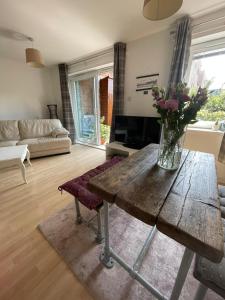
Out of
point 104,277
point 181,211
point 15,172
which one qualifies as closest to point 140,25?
point 181,211

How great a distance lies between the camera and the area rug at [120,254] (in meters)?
0.95

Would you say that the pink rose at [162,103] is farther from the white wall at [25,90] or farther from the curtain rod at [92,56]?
the white wall at [25,90]

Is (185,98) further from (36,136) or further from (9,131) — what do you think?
(9,131)

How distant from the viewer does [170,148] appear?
3.20 ft

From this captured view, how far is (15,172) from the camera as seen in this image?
260 centimetres

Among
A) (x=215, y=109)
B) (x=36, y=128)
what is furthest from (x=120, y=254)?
(x=36, y=128)

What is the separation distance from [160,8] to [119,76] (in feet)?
5.64

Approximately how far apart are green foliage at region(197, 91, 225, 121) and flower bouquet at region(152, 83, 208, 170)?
1.49 m

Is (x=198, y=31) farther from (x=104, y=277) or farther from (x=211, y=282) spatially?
(x=104, y=277)

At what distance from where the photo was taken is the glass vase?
37.2 inches

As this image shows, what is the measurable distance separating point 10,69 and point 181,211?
16.2 feet

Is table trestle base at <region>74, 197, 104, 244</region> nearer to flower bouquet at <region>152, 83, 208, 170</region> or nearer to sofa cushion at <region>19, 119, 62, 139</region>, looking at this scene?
flower bouquet at <region>152, 83, 208, 170</region>

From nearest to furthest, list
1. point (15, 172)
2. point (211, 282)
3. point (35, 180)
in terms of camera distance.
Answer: point (211, 282)
point (35, 180)
point (15, 172)

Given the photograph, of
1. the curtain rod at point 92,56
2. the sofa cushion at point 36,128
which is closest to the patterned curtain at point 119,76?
the curtain rod at point 92,56
